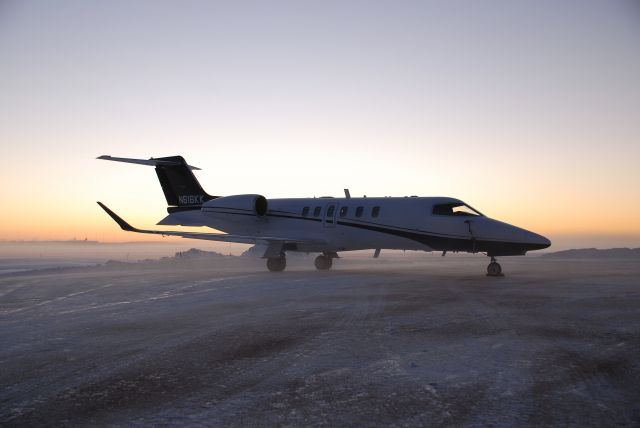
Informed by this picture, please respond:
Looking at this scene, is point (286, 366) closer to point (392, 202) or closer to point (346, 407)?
point (346, 407)

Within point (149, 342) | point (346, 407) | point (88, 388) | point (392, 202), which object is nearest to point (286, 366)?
point (346, 407)

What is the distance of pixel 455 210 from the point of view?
54.3ft

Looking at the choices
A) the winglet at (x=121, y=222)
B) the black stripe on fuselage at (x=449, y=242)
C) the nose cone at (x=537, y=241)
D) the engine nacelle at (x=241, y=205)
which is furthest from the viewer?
the engine nacelle at (x=241, y=205)

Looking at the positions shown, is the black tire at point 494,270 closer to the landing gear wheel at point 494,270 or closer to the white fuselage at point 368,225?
the landing gear wheel at point 494,270

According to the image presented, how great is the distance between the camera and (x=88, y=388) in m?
4.09

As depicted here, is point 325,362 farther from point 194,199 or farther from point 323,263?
point 194,199

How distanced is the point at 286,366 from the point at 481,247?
484 inches

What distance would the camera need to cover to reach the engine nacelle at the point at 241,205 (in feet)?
Answer: 69.3

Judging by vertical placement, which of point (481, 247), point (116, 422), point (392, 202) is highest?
point (392, 202)

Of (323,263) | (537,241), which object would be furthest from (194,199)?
(537,241)

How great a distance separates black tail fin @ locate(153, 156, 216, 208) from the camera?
23359 millimetres

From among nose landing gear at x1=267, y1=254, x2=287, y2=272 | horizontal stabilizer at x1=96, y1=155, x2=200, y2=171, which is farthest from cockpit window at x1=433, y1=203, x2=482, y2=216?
horizontal stabilizer at x1=96, y1=155, x2=200, y2=171

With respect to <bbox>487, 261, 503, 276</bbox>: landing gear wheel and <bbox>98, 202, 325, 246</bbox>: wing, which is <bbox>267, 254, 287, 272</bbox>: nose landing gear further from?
<bbox>487, 261, 503, 276</bbox>: landing gear wheel

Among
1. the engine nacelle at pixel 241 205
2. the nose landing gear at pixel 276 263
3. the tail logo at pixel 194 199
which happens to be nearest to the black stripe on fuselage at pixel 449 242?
the nose landing gear at pixel 276 263
